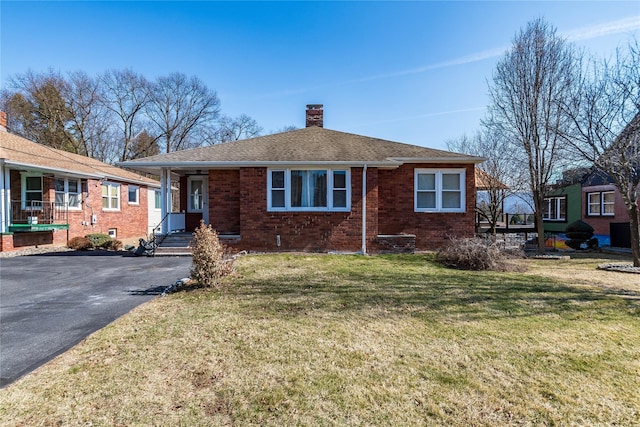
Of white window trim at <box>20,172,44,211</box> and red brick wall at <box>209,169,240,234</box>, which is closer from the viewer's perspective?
red brick wall at <box>209,169,240,234</box>

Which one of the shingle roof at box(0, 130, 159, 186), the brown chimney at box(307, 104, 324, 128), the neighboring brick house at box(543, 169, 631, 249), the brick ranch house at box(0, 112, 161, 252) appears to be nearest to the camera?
the shingle roof at box(0, 130, 159, 186)

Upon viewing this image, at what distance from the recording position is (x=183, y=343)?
4.02 meters

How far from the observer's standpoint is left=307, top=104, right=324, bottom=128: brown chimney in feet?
54.1

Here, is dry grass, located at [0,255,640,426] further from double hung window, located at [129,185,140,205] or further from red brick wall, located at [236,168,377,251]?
double hung window, located at [129,185,140,205]

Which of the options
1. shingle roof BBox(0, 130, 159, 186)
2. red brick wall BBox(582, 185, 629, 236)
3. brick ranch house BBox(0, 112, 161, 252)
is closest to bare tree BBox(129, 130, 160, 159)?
brick ranch house BBox(0, 112, 161, 252)

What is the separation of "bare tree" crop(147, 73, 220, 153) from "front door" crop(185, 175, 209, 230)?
27.9m

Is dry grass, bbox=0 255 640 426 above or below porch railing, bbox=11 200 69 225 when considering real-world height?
below

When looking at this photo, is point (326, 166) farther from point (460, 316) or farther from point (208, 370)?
point (208, 370)

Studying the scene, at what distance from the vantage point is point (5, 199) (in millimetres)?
12867

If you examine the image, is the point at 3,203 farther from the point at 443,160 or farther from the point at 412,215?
the point at 443,160

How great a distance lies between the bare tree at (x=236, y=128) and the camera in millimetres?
43188

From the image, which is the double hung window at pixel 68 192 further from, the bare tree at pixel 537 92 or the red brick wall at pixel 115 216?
the bare tree at pixel 537 92

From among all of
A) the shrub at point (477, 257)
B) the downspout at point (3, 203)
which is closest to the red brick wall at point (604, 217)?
the shrub at point (477, 257)

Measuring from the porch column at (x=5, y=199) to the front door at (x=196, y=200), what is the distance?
267 inches
